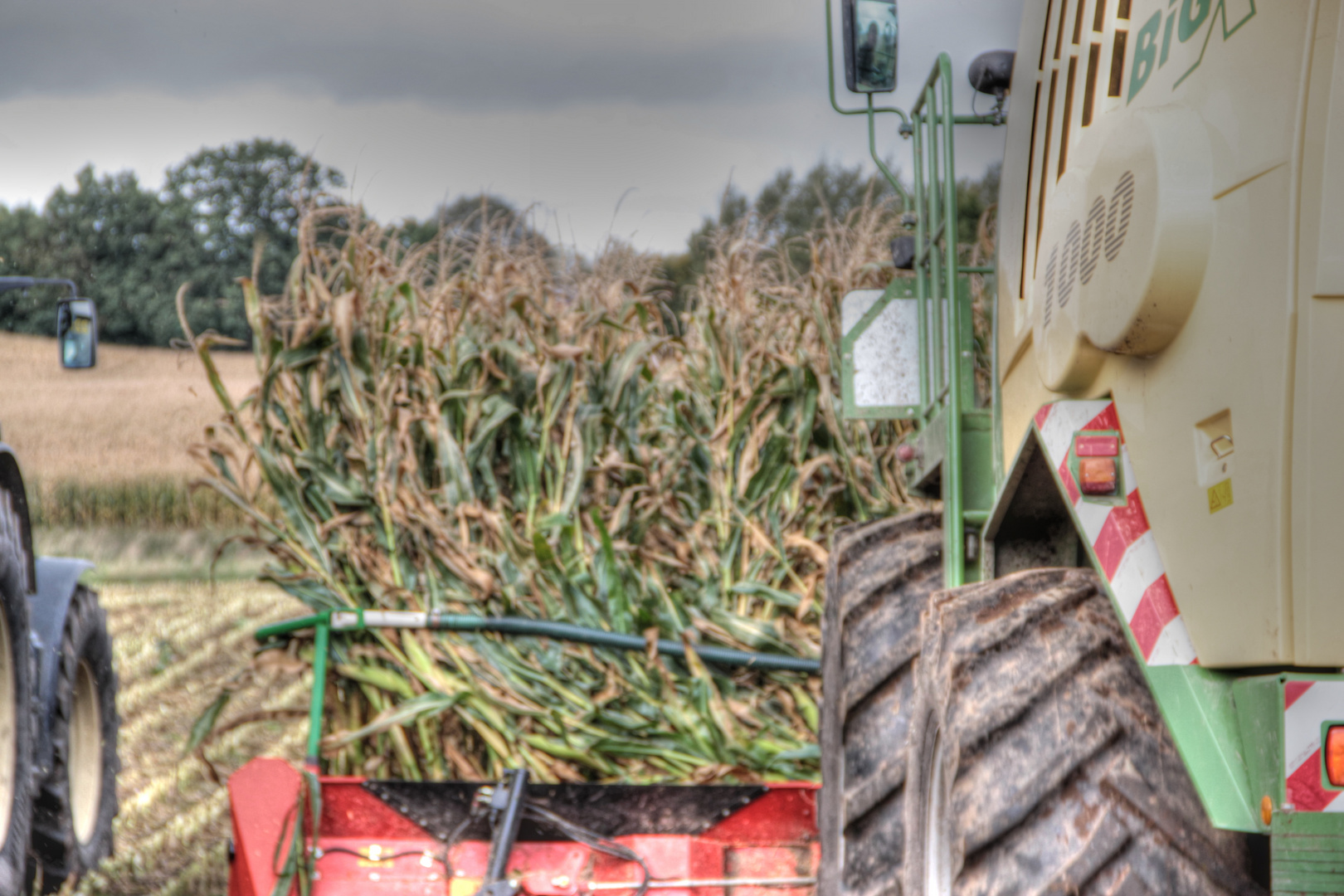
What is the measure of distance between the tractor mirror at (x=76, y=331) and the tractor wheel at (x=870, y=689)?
2.15 metres

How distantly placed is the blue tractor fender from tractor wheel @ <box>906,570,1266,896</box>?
8.59 ft

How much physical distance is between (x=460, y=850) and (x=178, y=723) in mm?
3179

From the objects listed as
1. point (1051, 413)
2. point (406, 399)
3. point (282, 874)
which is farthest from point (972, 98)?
point (282, 874)

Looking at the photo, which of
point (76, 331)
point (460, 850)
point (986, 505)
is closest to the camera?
point (986, 505)

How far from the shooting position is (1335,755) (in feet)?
3.60

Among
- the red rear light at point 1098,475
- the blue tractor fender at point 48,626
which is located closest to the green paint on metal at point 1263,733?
the red rear light at point 1098,475

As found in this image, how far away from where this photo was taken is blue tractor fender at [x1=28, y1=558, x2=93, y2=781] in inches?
126

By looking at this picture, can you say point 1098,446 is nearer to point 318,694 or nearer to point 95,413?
point 318,694

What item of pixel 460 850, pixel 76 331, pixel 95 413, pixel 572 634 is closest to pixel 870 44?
pixel 572 634

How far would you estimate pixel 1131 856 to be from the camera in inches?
51.9

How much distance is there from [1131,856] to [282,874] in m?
2.08

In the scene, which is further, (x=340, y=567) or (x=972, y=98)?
(x=340, y=567)

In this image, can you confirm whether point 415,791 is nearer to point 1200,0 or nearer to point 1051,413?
point 1051,413

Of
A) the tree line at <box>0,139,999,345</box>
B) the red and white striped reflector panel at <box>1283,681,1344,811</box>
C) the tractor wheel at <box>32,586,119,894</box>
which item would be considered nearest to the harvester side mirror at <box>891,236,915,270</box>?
the red and white striped reflector panel at <box>1283,681,1344,811</box>
